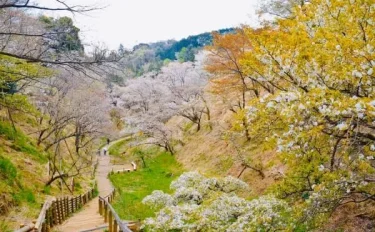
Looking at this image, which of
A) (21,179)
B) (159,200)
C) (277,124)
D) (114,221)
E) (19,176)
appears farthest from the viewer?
(21,179)

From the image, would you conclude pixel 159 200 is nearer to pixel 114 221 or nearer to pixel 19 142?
pixel 114 221

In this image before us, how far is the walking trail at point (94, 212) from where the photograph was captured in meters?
10.8

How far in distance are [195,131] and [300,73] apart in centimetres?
3037

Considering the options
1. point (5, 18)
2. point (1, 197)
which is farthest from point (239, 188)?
point (5, 18)

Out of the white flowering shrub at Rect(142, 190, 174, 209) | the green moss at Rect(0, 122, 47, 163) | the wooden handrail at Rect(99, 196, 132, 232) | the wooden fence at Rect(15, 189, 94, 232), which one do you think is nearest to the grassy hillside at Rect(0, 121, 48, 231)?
the green moss at Rect(0, 122, 47, 163)

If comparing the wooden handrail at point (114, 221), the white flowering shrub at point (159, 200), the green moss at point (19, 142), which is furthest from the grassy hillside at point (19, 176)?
the white flowering shrub at point (159, 200)

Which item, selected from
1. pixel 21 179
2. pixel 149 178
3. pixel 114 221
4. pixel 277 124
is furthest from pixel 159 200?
pixel 149 178

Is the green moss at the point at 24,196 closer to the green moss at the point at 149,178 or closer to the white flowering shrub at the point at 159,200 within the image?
the white flowering shrub at the point at 159,200

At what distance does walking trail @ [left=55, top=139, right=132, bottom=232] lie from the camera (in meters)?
10.8

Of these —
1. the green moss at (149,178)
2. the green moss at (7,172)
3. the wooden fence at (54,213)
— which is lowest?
the green moss at (149,178)

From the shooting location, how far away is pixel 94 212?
1559 centimetres

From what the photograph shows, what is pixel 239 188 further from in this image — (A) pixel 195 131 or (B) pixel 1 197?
(A) pixel 195 131

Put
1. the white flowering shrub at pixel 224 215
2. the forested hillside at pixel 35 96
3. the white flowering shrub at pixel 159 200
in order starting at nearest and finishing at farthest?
the forested hillside at pixel 35 96 → the white flowering shrub at pixel 224 215 → the white flowering shrub at pixel 159 200

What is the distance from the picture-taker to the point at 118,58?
21.5 feet
